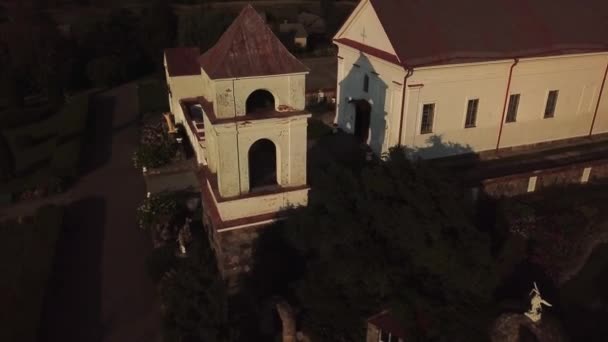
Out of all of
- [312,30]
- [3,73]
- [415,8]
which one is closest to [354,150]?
[415,8]

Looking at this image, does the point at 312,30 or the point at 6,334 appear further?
the point at 312,30

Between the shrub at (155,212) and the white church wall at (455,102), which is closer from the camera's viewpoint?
the shrub at (155,212)

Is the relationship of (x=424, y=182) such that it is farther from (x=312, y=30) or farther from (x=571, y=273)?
(x=312, y=30)

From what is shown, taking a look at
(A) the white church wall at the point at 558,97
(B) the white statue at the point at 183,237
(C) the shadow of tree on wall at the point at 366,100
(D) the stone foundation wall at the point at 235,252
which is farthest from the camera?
(A) the white church wall at the point at 558,97

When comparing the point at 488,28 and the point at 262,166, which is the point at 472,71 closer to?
the point at 488,28

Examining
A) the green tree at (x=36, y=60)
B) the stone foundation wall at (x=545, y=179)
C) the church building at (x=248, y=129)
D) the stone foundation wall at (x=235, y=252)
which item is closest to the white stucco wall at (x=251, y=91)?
the church building at (x=248, y=129)

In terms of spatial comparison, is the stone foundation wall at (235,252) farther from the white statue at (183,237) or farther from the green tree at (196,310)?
the white statue at (183,237)
